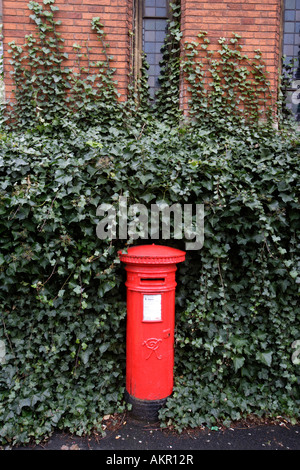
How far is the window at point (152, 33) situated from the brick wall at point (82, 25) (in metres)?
0.59

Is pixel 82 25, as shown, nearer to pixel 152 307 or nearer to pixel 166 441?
pixel 152 307

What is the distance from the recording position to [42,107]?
14.4 ft

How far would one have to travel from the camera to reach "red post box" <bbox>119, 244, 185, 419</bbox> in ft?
8.80

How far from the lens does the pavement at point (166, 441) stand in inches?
101

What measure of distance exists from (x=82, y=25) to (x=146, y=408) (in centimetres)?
492

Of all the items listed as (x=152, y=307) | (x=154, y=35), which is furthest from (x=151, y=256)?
(x=154, y=35)

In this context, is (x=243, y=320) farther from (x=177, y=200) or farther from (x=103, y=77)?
(x=103, y=77)

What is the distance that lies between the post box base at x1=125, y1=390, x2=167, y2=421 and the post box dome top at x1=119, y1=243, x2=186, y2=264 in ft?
4.35

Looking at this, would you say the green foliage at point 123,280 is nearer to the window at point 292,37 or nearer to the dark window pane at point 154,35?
the dark window pane at point 154,35

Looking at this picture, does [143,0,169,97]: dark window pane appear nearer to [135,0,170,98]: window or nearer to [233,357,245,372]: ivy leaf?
[135,0,170,98]: window

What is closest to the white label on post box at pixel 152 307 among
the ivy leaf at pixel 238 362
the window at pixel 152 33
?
A: the ivy leaf at pixel 238 362

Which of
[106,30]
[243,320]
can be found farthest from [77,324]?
[106,30]

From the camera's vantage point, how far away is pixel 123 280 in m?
3.24

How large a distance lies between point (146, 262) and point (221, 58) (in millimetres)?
3581
